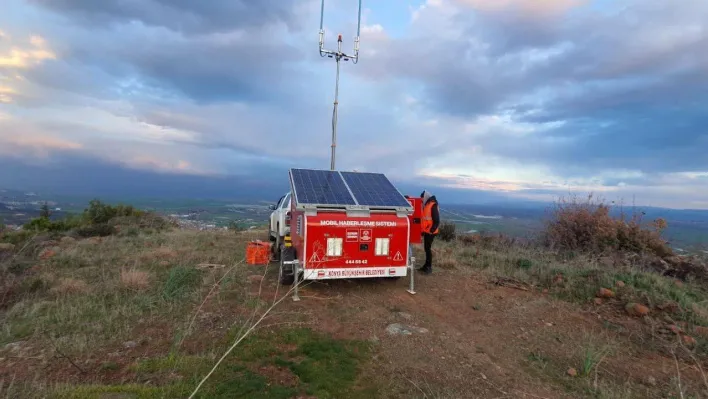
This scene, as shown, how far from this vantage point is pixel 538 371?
429 cm

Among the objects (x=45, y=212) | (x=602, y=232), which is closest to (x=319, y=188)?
(x=602, y=232)

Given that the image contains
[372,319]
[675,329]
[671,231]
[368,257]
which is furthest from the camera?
[671,231]

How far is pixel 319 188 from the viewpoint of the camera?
23.6 feet

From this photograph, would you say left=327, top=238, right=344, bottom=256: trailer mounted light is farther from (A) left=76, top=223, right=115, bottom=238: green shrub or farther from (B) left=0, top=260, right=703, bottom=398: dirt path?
(A) left=76, top=223, right=115, bottom=238: green shrub

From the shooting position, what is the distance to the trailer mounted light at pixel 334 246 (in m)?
6.44

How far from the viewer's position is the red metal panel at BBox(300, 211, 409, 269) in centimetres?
634

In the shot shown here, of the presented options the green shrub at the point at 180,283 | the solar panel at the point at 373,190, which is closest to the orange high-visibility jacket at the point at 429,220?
the solar panel at the point at 373,190

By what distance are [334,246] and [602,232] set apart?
9.50 meters

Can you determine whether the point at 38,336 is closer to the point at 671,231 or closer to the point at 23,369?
the point at 23,369

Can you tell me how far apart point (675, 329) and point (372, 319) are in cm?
455

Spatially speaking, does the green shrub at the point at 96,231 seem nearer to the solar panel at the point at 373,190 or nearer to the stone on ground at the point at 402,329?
the solar panel at the point at 373,190

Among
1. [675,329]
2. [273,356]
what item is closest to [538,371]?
[675,329]

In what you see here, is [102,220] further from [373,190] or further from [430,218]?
[430,218]

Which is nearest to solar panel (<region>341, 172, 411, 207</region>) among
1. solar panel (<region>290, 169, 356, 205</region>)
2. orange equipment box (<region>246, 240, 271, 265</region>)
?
solar panel (<region>290, 169, 356, 205</region>)
